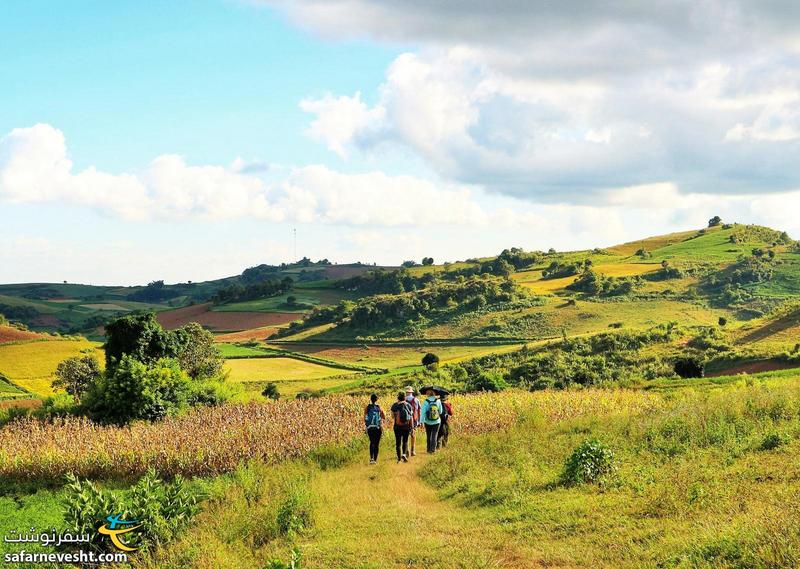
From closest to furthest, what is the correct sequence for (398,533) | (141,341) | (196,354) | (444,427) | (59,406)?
1. (398,533)
2. (444,427)
3. (59,406)
4. (141,341)
5. (196,354)

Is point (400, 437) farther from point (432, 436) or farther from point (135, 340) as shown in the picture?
point (135, 340)

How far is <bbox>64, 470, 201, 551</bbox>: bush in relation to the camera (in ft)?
39.6

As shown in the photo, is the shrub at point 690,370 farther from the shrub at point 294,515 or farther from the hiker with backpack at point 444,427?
the shrub at point 294,515

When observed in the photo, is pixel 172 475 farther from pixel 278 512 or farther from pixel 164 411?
pixel 164 411

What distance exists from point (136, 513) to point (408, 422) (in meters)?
8.07

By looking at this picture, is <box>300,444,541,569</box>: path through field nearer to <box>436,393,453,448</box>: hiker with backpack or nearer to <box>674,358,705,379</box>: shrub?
<box>436,393,453,448</box>: hiker with backpack

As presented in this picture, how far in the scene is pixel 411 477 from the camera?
16.9m

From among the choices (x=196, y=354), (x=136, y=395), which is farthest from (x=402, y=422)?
(x=196, y=354)

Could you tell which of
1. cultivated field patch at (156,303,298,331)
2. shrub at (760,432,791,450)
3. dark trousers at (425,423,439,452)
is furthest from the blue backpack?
cultivated field patch at (156,303,298,331)

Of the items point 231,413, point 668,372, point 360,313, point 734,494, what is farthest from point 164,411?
point 360,313

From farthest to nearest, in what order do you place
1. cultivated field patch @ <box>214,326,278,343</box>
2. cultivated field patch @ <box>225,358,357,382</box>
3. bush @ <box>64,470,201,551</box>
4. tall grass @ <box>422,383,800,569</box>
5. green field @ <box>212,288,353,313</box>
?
green field @ <box>212,288,353,313</box> < cultivated field patch @ <box>214,326,278,343</box> < cultivated field patch @ <box>225,358,357,382</box> < bush @ <box>64,470,201,551</box> < tall grass @ <box>422,383,800,569</box>

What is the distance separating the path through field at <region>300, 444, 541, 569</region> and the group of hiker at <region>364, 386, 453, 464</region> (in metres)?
2.33

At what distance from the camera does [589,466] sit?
13.6 m

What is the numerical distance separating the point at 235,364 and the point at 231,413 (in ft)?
167
